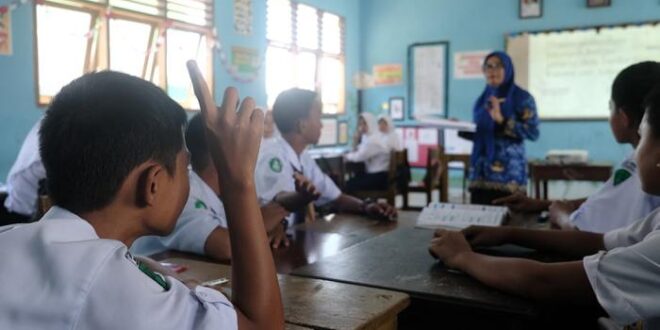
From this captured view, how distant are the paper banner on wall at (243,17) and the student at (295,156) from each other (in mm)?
3013

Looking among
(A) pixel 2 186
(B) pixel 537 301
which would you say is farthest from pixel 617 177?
(A) pixel 2 186

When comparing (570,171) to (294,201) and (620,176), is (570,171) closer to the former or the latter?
(620,176)

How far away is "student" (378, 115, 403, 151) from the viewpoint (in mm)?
6246

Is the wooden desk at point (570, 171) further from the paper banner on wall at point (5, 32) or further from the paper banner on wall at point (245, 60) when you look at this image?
the paper banner on wall at point (5, 32)

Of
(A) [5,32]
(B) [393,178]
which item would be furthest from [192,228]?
(B) [393,178]

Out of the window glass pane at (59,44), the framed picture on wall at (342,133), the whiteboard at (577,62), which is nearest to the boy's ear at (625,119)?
the window glass pane at (59,44)

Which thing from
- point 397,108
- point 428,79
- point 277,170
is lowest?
point 277,170

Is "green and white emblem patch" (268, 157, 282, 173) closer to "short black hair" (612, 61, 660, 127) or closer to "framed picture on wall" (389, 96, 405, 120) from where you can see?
"short black hair" (612, 61, 660, 127)

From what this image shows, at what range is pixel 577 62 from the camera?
19.8 feet

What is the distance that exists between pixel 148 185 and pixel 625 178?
1492 mm

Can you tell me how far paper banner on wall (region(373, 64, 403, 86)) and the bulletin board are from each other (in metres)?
0.58

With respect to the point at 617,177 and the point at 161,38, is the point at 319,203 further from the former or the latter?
the point at 161,38

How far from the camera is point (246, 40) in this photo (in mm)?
5539

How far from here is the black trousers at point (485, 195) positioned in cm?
326
